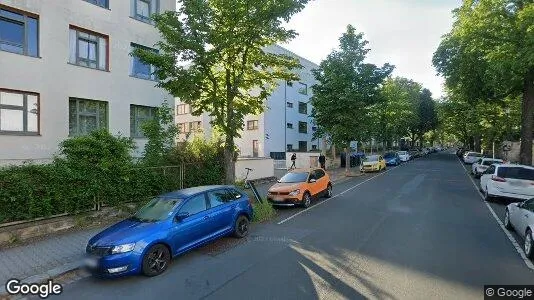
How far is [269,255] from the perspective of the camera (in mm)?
7633

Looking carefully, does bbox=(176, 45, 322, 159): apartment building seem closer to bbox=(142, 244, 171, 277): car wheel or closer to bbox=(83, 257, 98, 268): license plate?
bbox=(142, 244, 171, 277): car wheel

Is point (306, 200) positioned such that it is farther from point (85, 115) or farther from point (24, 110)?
point (24, 110)

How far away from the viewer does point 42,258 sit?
752cm

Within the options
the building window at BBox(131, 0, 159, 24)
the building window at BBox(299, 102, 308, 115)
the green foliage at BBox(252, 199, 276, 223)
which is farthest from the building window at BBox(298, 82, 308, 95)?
the green foliage at BBox(252, 199, 276, 223)

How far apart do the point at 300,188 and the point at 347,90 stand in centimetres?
1430

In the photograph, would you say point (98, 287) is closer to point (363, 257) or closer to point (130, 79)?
point (363, 257)

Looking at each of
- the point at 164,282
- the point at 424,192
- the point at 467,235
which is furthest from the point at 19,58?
the point at 424,192

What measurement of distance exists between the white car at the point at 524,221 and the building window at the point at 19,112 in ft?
55.0

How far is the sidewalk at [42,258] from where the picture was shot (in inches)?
263

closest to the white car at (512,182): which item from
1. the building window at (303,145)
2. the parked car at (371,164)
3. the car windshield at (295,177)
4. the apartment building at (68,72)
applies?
the car windshield at (295,177)

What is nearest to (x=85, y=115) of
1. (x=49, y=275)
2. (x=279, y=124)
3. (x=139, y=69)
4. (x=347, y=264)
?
(x=139, y=69)

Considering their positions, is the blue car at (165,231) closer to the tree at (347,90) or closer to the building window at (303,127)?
the tree at (347,90)

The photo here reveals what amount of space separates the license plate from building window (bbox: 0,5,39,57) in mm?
11290

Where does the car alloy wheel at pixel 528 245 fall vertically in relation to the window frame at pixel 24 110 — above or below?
below
